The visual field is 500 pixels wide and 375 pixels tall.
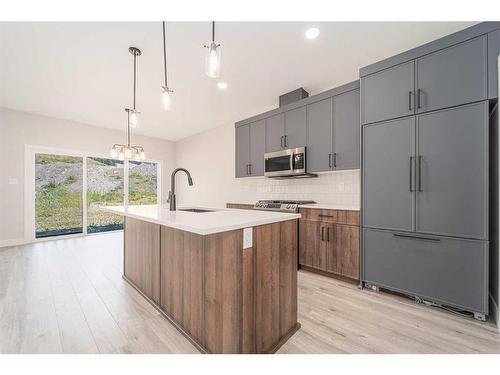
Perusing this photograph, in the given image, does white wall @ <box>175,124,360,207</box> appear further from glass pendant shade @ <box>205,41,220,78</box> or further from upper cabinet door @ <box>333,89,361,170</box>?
glass pendant shade @ <box>205,41,220,78</box>

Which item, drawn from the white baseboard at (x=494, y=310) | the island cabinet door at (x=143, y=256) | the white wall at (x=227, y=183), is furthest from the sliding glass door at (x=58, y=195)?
the white baseboard at (x=494, y=310)

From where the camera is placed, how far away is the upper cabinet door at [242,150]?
156 inches

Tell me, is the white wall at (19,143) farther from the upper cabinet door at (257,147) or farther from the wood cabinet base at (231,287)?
the wood cabinet base at (231,287)

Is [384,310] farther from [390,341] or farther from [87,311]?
[87,311]

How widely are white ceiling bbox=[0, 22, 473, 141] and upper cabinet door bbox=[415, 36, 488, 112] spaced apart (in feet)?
1.09

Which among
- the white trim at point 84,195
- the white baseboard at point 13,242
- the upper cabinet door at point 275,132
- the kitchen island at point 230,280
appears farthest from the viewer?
the white trim at point 84,195

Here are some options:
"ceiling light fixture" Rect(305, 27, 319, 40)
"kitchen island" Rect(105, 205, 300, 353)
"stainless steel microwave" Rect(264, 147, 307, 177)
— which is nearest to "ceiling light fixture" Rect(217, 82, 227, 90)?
"stainless steel microwave" Rect(264, 147, 307, 177)

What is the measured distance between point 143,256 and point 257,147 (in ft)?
8.07

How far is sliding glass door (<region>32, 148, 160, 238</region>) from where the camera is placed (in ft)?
14.6

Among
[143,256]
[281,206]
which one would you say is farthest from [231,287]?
[281,206]

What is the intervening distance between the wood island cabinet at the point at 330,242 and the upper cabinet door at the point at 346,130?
0.66 m

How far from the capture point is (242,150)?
4.08m
